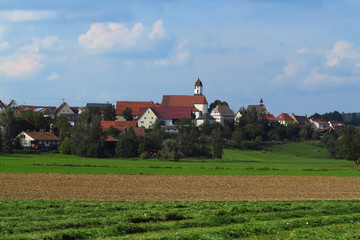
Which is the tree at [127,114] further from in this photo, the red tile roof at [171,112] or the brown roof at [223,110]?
the brown roof at [223,110]

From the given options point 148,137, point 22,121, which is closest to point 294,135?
point 148,137

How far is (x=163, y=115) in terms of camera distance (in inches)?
6964

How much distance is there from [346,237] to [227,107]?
178328mm

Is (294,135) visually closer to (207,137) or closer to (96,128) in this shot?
(207,137)

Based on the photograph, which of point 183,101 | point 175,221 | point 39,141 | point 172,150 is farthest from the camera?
point 183,101

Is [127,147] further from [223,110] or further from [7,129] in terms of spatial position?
[223,110]

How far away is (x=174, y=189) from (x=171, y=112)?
13680cm

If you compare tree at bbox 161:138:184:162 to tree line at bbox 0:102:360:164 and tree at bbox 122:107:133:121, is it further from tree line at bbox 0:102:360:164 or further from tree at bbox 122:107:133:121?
tree at bbox 122:107:133:121

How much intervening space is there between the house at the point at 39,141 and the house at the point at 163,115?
44.7m

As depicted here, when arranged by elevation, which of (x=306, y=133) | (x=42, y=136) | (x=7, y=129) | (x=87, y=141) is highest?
(x=7, y=129)

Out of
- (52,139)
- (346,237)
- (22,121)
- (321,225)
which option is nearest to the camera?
(346,237)

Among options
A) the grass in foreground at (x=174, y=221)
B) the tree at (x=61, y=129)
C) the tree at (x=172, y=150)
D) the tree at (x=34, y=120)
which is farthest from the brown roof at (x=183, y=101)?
the grass in foreground at (x=174, y=221)

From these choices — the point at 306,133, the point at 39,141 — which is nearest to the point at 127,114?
the point at 306,133

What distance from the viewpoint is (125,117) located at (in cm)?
18338
